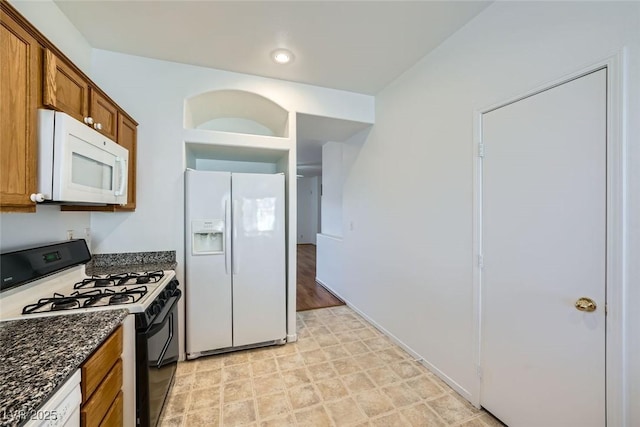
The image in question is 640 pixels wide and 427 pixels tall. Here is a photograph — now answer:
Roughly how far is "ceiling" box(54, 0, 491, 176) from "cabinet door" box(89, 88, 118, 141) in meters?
0.68

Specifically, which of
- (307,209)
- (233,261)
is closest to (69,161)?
(233,261)

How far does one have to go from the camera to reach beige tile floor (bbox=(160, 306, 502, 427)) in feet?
5.81

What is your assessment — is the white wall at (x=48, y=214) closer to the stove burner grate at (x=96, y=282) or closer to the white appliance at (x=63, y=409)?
the stove burner grate at (x=96, y=282)

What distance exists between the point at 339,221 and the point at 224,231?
234 centimetres

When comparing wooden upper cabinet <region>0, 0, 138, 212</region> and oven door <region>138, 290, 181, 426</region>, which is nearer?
wooden upper cabinet <region>0, 0, 138, 212</region>

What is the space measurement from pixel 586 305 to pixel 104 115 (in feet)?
10.3

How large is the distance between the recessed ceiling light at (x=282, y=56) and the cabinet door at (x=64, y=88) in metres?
1.43

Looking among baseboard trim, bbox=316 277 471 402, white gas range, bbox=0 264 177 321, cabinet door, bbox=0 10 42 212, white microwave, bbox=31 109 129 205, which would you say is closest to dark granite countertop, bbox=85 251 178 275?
white gas range, bbox=0 264 177 321

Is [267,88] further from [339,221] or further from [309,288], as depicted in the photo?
[309,288]

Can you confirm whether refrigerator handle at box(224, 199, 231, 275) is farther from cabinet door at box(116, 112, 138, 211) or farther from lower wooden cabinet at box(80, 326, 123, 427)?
lower wooden cabinet at box(80, 326, 123, 427)

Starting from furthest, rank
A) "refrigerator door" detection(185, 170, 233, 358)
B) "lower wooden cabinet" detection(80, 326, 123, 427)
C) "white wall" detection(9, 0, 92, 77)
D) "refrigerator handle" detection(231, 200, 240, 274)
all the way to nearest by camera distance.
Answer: "refrigerator handle" detection(231, 200, 240, 274), "refrigerator door" detection(185, 170, 233, 358), "white wall" detection(9, 0, 92, 77), "lower wooden cabinet" detection(80, 326, 123, 427)

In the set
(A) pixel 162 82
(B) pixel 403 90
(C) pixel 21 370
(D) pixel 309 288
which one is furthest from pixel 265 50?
(D) pixel 309 288

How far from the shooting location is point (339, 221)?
4.47 meters

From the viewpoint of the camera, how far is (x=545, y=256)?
1.49 meters
